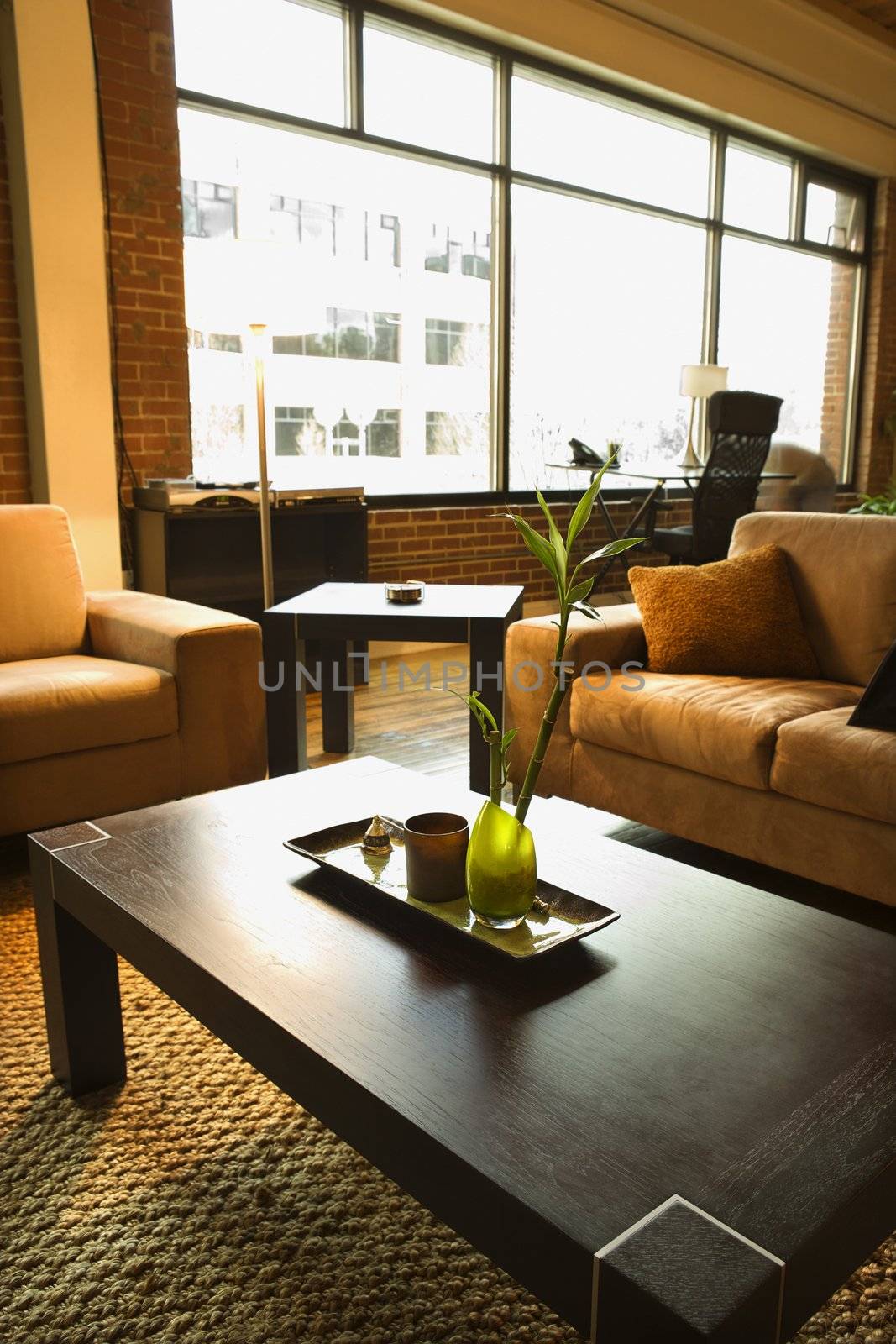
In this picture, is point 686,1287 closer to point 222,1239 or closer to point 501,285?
point 222,1239

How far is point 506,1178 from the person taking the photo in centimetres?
90

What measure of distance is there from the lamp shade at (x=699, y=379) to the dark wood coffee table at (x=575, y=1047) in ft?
16.6

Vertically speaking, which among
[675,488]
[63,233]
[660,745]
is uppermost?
[63,233]

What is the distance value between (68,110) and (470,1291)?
4059 mm

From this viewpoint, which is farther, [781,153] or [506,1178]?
[781,153]

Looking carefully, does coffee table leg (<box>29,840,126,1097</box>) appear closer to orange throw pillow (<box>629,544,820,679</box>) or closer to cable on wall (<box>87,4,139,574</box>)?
orange throw pillow (<box>629,544,820,679</box>)

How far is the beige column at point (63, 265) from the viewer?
3799 millimetres

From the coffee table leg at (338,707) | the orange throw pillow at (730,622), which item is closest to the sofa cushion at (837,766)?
the orange throw pillow at (730,622)

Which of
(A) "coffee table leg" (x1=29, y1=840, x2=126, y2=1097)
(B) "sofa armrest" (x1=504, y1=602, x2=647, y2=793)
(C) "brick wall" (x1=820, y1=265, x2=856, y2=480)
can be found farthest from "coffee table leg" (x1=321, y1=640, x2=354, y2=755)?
(C) "brick wall" (x1=820, y1=265, x2=856, y2=480)

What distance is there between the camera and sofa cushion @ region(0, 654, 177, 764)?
2506 millimetres

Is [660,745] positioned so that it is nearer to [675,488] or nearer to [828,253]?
[675,488]

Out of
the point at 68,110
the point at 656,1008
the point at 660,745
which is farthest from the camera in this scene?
the point at 68,110

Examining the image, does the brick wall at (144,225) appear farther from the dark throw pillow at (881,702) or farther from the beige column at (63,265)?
the dark throw pillow at (881,702)

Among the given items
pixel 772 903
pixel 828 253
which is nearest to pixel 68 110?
pixel 772 903
